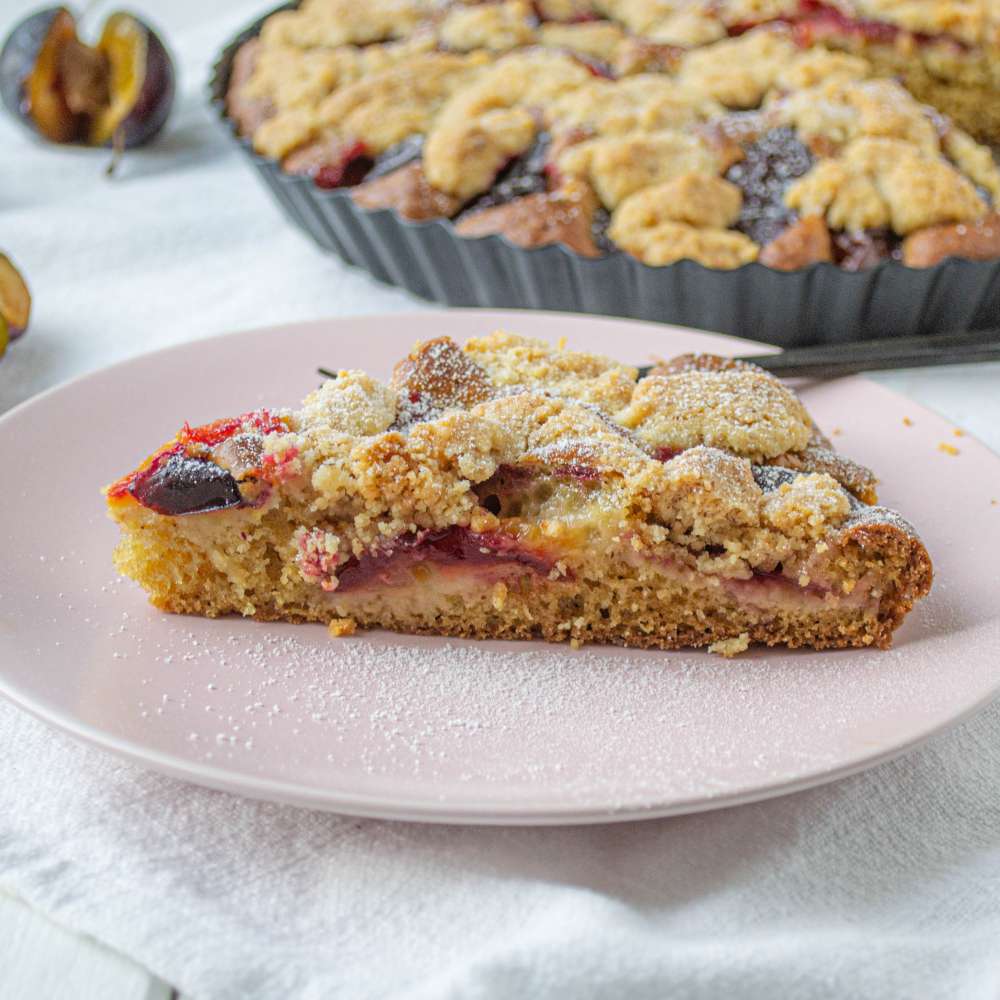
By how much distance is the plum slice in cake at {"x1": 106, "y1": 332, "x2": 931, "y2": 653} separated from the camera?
74.6 inches

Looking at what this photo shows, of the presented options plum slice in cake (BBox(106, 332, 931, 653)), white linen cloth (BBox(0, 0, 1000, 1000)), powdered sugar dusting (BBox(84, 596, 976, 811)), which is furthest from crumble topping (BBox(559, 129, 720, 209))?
white linen cloth (BBox(0, 0, 1000, 1000))

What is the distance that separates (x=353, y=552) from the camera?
1.98 m

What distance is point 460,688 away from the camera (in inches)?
71.9

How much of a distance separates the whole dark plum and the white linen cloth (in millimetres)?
2725

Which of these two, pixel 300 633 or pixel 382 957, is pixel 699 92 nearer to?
pixel 300 633

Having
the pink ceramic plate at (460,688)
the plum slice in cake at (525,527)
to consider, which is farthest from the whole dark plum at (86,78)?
the plum slice in cake at (525,527)

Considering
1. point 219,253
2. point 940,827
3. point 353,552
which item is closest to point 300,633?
point 353,552

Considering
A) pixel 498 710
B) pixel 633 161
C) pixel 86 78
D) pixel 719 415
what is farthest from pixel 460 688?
pixel 86 78

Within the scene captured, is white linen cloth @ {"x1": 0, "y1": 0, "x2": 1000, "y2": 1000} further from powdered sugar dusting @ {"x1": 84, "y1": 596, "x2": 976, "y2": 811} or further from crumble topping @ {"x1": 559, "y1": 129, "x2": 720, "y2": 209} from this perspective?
crumble topping @ {"x1": 559, "y1": 129, "x2": 720, "y2": 209}

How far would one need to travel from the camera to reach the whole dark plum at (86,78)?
13.0 ft

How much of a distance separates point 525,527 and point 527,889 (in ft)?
1.82

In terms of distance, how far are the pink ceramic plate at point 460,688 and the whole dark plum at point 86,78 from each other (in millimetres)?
2055

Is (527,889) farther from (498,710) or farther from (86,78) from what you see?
(86,78)

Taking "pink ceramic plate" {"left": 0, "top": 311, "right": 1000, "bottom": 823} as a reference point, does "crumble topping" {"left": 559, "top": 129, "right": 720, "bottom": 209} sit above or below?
below
